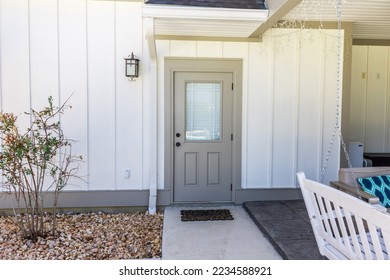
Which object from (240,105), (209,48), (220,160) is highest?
(209,48)

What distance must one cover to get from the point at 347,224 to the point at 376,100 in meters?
5.36

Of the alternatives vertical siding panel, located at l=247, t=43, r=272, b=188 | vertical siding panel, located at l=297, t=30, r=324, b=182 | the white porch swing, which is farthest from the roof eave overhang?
the white porch swing

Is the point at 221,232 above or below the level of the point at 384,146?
below

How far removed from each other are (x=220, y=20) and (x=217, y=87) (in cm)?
123

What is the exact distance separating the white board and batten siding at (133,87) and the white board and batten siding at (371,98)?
5.16 feet

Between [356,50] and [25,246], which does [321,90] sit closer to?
[356,50]

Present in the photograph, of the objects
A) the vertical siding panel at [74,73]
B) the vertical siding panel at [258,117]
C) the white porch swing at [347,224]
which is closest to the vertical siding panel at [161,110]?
the vertical siding panel at [74,73]

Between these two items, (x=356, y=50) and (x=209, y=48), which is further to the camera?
(x=356, y=50)

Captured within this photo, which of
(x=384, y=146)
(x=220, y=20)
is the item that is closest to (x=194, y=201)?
(x=220, y=20)

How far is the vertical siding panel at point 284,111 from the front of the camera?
16.8 feet

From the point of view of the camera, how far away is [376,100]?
256 inches

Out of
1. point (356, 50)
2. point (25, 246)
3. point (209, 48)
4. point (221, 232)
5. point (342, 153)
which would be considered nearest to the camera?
point (25, 246)

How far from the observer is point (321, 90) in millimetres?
5191

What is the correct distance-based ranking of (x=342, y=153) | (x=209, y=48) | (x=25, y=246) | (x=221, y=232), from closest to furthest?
(x=25, y=246), (x=221, y=232), (x=209, y=48), (x=342, y=153)
